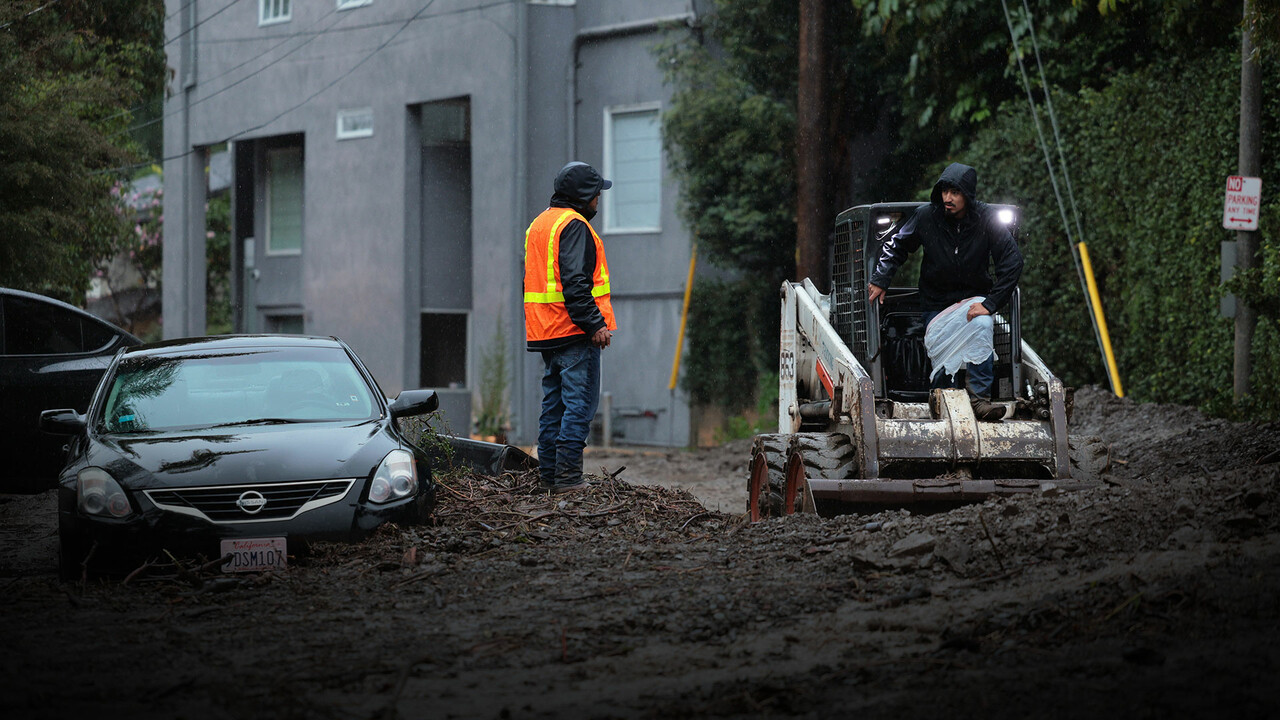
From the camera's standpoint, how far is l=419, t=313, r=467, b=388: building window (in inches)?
1012

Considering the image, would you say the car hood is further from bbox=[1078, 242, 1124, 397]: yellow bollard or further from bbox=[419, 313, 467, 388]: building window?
bbox=[419, 313, 467, 388]: building window

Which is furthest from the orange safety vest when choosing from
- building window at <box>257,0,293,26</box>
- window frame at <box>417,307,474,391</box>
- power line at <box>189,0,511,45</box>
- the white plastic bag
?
building window at <box>257,0,293,26</box>

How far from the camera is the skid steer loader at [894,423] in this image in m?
7.91

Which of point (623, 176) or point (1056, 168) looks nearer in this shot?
point (1056, 168)

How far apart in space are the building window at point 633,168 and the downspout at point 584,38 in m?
0.58

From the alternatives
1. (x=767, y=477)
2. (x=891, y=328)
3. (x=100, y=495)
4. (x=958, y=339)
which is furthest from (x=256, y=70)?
(x=958, y=339)

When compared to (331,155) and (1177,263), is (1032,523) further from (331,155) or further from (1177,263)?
(331,155)

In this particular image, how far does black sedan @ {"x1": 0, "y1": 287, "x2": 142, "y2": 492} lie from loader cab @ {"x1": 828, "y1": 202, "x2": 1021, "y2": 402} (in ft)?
17.6

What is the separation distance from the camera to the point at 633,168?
23.0m

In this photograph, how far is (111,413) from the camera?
8109 mm

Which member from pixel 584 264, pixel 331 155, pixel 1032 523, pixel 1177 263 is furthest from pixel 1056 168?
pixel 331 155

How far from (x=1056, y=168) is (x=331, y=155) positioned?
14.7 meters

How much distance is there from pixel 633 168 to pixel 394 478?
15.8 meters

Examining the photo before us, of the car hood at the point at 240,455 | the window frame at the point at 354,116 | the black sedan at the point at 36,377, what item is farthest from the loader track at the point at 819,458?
the window frame at the point at 354,116
